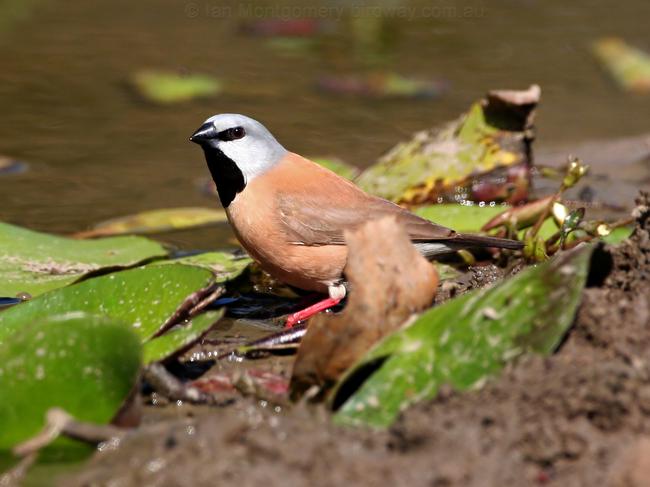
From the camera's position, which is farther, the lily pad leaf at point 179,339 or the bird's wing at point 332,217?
the bird's wing at point 332,217

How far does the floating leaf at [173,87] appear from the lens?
9016 millimetres

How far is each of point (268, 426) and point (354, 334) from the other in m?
0.61

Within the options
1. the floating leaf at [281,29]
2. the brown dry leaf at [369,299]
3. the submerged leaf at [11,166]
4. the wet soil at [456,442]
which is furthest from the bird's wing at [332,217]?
the floating leaf at [281,29]

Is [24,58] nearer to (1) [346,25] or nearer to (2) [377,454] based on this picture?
(1) [346,25]

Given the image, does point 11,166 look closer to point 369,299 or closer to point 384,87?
point 384,87

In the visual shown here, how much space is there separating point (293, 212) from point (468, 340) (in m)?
1.92

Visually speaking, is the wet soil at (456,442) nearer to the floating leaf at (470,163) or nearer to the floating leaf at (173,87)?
the floating leaf at (470,163)

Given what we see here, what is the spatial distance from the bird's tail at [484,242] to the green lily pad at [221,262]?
1.05 m

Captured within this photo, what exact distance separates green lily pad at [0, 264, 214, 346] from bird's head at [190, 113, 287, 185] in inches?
46.1

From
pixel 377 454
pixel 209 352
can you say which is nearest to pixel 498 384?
pixel 377 454

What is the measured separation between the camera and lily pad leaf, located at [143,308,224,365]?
3730 millimetres

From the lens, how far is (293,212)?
203 inches

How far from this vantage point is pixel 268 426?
3037mm


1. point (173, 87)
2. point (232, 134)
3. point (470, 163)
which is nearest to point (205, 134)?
point (232, 134)
